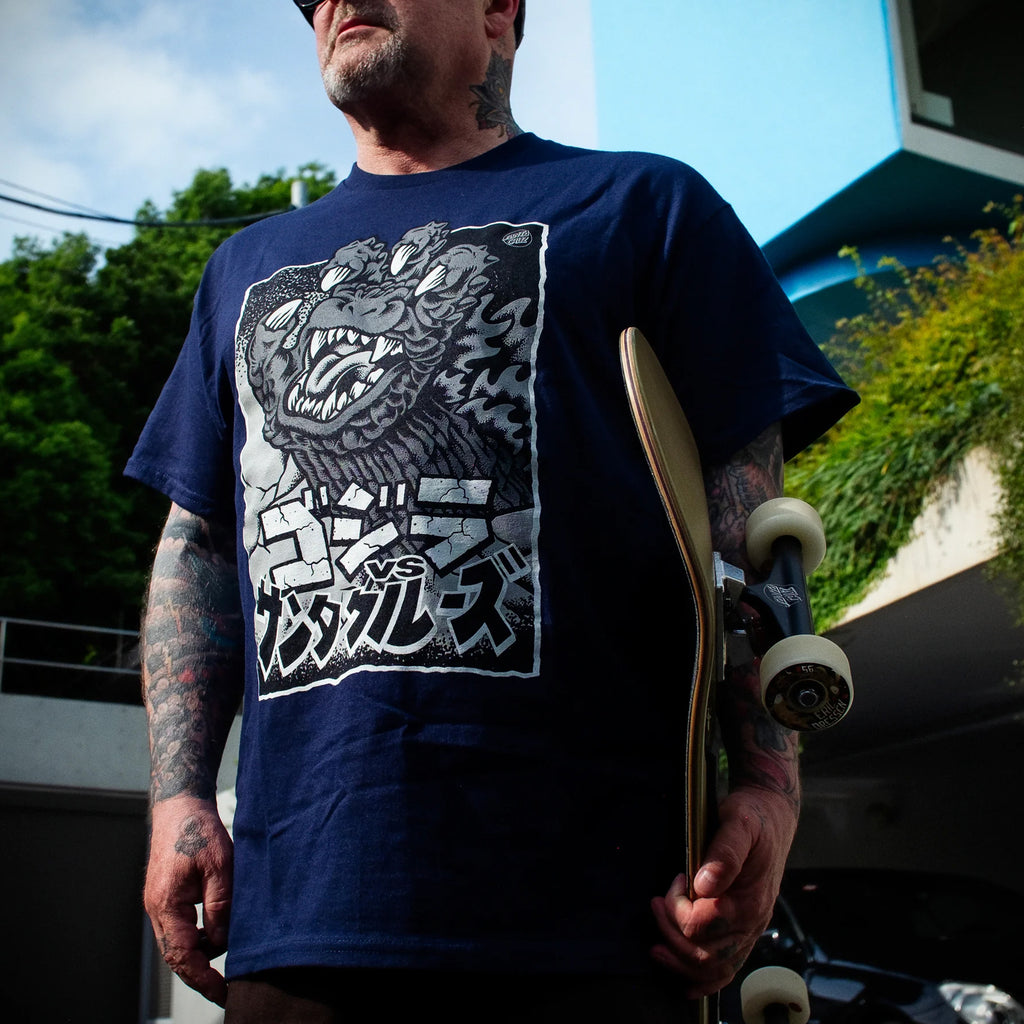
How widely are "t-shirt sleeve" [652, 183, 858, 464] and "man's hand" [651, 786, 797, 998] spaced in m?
0.51

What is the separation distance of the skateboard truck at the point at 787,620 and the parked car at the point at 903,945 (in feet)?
19.3

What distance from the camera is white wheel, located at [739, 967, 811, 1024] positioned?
1.49 metres

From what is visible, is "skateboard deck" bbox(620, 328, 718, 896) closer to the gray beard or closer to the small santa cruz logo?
the small santa cruz logo

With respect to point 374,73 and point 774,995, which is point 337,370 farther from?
point 774,995

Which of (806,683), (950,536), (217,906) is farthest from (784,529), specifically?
(950,536)

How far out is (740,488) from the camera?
157cm

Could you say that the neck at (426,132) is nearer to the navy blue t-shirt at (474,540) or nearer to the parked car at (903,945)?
the navy blue t-shirt at (474,540)

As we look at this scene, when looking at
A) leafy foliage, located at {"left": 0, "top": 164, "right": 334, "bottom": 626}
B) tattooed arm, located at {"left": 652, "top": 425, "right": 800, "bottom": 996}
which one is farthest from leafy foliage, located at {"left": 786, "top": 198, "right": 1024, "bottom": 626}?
leafy foliage, located at {"left": 0, "top": 164, "right": 334, "bottom": 626}

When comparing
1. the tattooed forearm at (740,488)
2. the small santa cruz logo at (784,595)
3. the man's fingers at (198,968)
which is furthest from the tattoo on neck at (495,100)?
the man's fingers at (198,968)

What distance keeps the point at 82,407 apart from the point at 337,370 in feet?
71.4

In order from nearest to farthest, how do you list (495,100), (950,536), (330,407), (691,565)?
(691,565) < (330,407) < (495,100) < (950,536)

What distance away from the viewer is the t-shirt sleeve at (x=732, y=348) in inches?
61.8

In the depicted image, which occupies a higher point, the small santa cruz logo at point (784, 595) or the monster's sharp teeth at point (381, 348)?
the monster's sharp teeth at point (381, 348)

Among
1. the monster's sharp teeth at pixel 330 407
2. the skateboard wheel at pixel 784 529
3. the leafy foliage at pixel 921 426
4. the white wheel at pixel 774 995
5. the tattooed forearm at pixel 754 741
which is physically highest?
the leafy foliage at pixel 921 426
